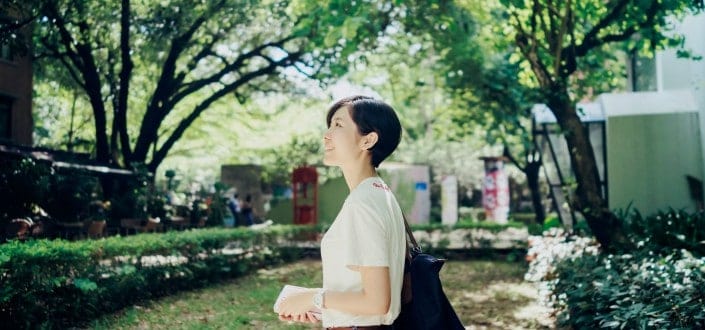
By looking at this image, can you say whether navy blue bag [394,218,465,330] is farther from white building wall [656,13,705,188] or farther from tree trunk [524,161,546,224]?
tree trunk [524,161,546,224]

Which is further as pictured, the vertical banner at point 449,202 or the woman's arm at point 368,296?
the vertical banner at point 449,202

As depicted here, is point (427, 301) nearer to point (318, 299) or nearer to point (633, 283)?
point (318, 299)

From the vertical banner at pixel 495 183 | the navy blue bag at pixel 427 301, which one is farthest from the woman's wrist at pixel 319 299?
the vertical banner at pixel 495 183

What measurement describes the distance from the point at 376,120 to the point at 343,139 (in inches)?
5.0

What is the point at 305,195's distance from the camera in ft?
76.7

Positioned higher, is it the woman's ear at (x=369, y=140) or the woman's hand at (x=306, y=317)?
the woman's ear at (x=369, y=140)

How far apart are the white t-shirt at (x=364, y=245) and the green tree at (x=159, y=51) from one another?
12350mm

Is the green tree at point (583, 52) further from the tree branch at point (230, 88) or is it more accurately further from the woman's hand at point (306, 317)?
the tree branch at point (230, 88)

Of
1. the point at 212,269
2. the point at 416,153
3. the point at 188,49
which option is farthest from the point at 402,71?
the point at 416,153

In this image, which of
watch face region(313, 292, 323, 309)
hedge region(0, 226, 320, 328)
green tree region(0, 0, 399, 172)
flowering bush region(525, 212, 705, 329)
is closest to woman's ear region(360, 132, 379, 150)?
watch face region(313, 292, 323, 309)

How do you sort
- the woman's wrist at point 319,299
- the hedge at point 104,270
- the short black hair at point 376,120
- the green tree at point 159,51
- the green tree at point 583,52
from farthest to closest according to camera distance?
the green tree at point 159,51, the green tree at point 583,52, the hedge at point 104,270, the short black hair at point 376,120, the woman's wrist at point 319,299

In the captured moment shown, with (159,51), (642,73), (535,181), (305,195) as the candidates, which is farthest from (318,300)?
(305,195)

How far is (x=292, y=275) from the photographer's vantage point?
13641mm

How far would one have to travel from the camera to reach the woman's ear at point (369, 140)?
2.21 meters
